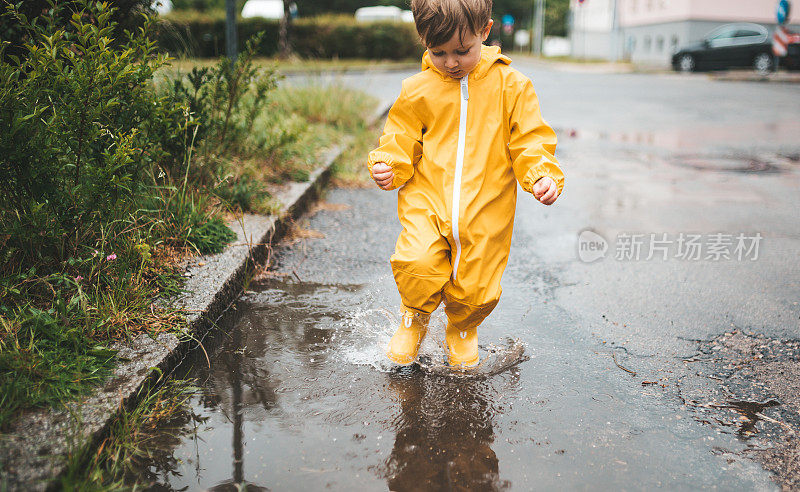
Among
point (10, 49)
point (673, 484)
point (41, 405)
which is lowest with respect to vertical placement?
point (673, 484)

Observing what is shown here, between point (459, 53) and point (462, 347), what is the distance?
118 cm

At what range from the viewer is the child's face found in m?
2.38

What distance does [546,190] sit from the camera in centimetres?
238

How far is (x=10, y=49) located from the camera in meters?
3.29

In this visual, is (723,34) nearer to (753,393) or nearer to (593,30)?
(753,393)

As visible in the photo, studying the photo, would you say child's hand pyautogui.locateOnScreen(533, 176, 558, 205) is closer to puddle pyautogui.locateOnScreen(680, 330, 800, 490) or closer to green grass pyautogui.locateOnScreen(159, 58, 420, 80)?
puddle pyautogui.locateOnScreen(680, 330, 800, 490)

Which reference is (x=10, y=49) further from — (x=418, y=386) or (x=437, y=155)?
(x=418, y=386)

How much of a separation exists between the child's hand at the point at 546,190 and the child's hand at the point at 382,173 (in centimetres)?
54

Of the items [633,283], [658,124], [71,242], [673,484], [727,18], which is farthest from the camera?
[727,18]

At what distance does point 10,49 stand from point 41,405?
2058 millimetres

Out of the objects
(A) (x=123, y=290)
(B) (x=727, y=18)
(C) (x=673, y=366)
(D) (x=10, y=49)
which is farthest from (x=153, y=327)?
(B) (x=727, y=18)

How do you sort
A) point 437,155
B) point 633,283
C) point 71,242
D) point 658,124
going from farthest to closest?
point 658,124 < point 633,283 < point 71,242 < point 437,155

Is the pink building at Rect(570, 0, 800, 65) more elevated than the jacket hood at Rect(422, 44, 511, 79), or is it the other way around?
the pink building at Rect(570, 0, 800, 65)

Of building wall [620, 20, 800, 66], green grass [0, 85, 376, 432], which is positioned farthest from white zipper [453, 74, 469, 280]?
building wall [620, 20, 800, 66]
